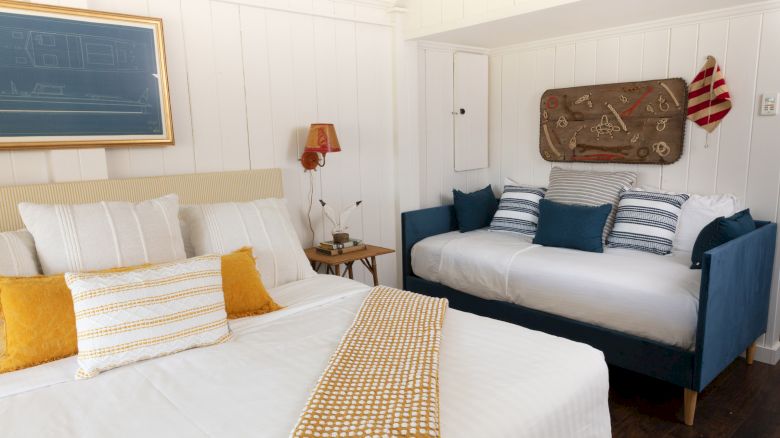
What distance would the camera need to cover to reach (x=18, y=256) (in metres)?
1.84

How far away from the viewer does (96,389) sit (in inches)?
57.5

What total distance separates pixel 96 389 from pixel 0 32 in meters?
1.61

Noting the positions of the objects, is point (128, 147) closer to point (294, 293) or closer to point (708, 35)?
point (294, 293)

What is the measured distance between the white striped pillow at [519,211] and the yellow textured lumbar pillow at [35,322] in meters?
2.71

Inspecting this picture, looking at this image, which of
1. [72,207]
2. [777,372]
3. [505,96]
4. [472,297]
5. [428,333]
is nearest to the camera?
[428,333]

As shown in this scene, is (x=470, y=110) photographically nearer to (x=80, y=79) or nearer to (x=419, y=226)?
(x=419, y=226)

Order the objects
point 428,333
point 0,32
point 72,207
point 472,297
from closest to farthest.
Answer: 1. point 428,333
2. point 72,207
3. point 0,32
4. point 472,297

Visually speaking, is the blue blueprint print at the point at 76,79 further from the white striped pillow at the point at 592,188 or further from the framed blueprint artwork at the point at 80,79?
the white striped pillow at the point at 592,188

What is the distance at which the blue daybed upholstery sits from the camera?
223cm

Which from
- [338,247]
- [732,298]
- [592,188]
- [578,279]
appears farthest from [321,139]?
[732,298]

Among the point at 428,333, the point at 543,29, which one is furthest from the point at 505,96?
the point at 428,333

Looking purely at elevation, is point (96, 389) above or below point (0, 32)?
below

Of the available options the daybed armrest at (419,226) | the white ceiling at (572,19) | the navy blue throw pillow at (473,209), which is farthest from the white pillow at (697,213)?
the daybed armrest at (419,226)

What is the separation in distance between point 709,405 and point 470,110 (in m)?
2.51
